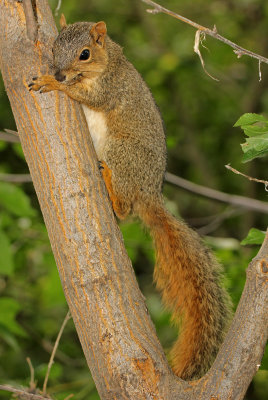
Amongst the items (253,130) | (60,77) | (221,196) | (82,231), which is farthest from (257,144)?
(221,196)

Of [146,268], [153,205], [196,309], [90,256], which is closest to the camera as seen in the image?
[90,256]

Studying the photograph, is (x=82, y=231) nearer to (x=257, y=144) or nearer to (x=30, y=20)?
(x=257, y=144)

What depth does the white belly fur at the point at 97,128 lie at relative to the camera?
238 centimetres

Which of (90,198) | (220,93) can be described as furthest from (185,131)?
(90,198)

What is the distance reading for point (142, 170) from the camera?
234cm

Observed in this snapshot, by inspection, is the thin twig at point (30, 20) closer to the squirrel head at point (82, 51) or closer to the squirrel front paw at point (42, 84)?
the squirrel front paw at point (42, 84)

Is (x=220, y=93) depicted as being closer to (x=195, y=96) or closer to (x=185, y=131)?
(x=195, y=96)

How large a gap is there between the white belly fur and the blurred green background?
0.45 metres

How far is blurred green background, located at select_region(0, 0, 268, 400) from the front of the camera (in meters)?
3.46

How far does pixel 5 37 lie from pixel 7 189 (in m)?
1.06

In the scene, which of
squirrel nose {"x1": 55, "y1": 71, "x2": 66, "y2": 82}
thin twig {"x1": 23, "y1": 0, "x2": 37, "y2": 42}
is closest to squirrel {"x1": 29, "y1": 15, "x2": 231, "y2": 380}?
squirrel nose {"x1": 55, "y1": 71, "x2": 66, "y2": 82}

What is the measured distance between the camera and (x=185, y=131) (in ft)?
16.3

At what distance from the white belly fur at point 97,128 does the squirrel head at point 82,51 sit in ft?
0.55

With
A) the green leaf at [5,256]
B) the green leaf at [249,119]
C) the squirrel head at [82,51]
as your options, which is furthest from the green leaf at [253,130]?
the green leaf at [5,256]
